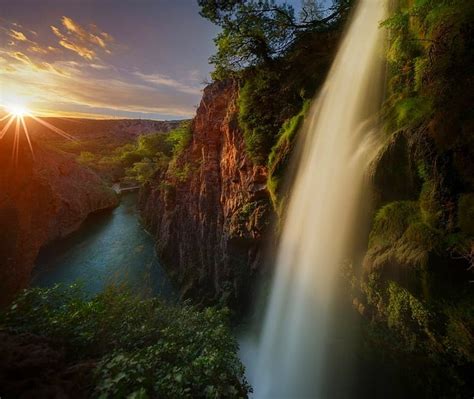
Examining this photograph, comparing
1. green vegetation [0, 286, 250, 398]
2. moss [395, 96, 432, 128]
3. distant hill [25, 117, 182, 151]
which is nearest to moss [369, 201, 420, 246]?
moss [395, 96, 432, 128]

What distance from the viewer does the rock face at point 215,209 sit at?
11.4m

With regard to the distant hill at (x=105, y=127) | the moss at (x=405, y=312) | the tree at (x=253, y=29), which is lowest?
the distant hill at (x=105, y=127)

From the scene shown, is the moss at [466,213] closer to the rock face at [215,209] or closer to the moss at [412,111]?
the moss at [412,111]

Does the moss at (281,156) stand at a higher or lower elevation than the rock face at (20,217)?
higher

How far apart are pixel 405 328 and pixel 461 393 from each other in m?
1.30

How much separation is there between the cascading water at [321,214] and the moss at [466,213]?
76.3 inches

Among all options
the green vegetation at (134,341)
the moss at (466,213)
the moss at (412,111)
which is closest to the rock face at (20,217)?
the green vegetation at (134,341)

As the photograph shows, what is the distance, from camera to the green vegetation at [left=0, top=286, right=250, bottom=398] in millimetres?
3775

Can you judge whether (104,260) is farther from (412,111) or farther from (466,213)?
(466,213)

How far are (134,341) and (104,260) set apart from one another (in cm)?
1758

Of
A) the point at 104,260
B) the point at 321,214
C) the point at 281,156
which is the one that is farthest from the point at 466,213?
the point at 104,260

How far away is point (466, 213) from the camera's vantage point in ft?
12.7

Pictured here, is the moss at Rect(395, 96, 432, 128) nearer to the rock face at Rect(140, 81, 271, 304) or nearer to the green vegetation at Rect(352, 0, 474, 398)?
the green vegetation at Rect(352, 0, 474, 398)

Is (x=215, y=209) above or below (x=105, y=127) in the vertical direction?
above
